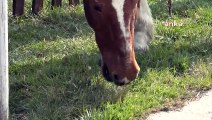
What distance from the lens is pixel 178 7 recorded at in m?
6.77

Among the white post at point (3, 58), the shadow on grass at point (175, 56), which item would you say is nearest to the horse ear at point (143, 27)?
the shadow on grass at point (175, 56)

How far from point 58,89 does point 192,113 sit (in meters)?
1.05

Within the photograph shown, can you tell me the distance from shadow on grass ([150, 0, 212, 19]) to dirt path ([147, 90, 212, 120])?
92.9 inches

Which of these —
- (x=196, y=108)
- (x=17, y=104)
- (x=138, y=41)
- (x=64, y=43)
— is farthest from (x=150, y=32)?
(x=17, y=104)

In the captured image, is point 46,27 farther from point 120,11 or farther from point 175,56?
Answer: point 120,11

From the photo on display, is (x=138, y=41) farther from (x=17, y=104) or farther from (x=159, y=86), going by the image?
(x=17, y=104)

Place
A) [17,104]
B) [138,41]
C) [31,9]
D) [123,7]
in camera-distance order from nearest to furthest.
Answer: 1. [123,7]
2. [17,104]
3. [138,41]
4. [31,9]

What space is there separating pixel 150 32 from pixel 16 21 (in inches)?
65.1

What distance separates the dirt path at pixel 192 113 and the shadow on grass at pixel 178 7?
2.36 metres

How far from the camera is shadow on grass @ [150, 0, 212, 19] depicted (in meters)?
6.52

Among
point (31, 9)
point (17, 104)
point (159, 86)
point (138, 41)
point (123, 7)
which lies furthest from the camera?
point (31, 9)

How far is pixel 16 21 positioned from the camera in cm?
612

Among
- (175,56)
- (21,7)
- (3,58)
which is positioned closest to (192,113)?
(175,56)

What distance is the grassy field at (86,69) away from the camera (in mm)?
3959
